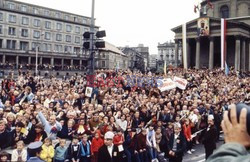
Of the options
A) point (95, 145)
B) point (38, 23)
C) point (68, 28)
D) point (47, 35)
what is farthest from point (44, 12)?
point (95, 145)

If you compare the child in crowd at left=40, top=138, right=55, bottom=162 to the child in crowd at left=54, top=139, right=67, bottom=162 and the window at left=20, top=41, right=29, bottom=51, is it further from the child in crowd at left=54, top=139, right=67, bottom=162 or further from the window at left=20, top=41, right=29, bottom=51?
the window at left=20, top=41, right=29, bottom=51

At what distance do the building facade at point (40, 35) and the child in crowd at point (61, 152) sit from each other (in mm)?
55159

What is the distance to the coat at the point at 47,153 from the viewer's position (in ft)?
29.9

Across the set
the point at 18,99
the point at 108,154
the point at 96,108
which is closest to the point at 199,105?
the point at 96,108

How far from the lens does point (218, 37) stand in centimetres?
5841

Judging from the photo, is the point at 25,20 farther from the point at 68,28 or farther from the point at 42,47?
the point at 68,28

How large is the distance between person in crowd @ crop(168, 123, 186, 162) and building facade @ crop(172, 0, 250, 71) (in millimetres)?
46968

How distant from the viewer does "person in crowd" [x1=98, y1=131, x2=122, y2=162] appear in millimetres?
10312

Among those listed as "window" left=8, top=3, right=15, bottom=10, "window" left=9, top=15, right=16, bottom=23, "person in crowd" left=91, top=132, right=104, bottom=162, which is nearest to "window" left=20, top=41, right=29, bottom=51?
"window" left=9, top=15, right=16, bottom=23

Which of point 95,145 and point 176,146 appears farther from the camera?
point 176,146

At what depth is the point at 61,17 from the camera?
82062mm

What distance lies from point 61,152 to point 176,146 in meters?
4.38

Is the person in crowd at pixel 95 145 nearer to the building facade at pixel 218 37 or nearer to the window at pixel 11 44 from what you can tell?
the building facade at pixel 218 37

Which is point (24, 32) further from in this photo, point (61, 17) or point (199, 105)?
point (199, 105)
